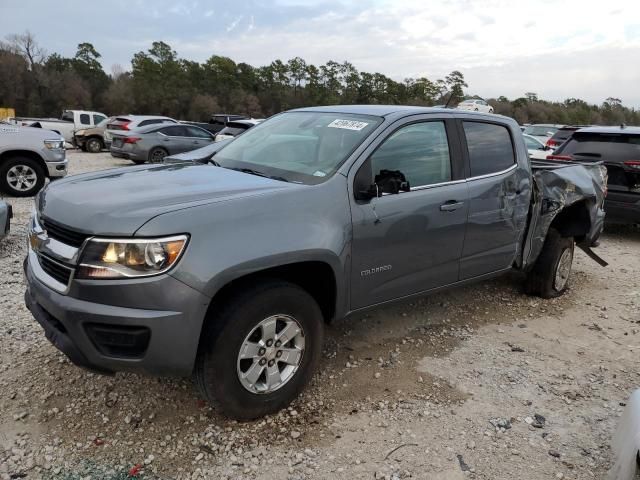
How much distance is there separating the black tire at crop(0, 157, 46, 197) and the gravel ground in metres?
4.96

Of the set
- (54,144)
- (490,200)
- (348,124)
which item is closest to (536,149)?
(490,200)

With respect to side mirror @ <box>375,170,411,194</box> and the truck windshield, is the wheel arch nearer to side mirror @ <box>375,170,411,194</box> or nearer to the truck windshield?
the truck windshield

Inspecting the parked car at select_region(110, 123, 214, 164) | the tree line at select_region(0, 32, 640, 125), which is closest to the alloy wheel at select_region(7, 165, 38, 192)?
the parked car at select_region(110, 123, 214, 164)

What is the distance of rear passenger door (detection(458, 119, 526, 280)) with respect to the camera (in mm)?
3921

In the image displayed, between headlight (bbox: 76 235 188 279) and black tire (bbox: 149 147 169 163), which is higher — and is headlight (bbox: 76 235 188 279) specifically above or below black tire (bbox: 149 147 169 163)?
above

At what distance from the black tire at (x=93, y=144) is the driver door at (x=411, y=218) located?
1952cm

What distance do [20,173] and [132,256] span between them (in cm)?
774

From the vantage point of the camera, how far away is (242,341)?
2.66 meters

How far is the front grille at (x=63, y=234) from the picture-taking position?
2475 mm

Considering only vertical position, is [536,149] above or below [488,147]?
below

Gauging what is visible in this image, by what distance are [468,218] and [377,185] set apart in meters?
1.03

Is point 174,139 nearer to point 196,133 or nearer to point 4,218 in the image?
point 196,133

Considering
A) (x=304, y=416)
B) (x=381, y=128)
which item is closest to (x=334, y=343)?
(x=304, y=416)

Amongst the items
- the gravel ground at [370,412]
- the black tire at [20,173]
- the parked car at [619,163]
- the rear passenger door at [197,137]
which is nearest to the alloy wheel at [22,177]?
the black tire at [20,173]
